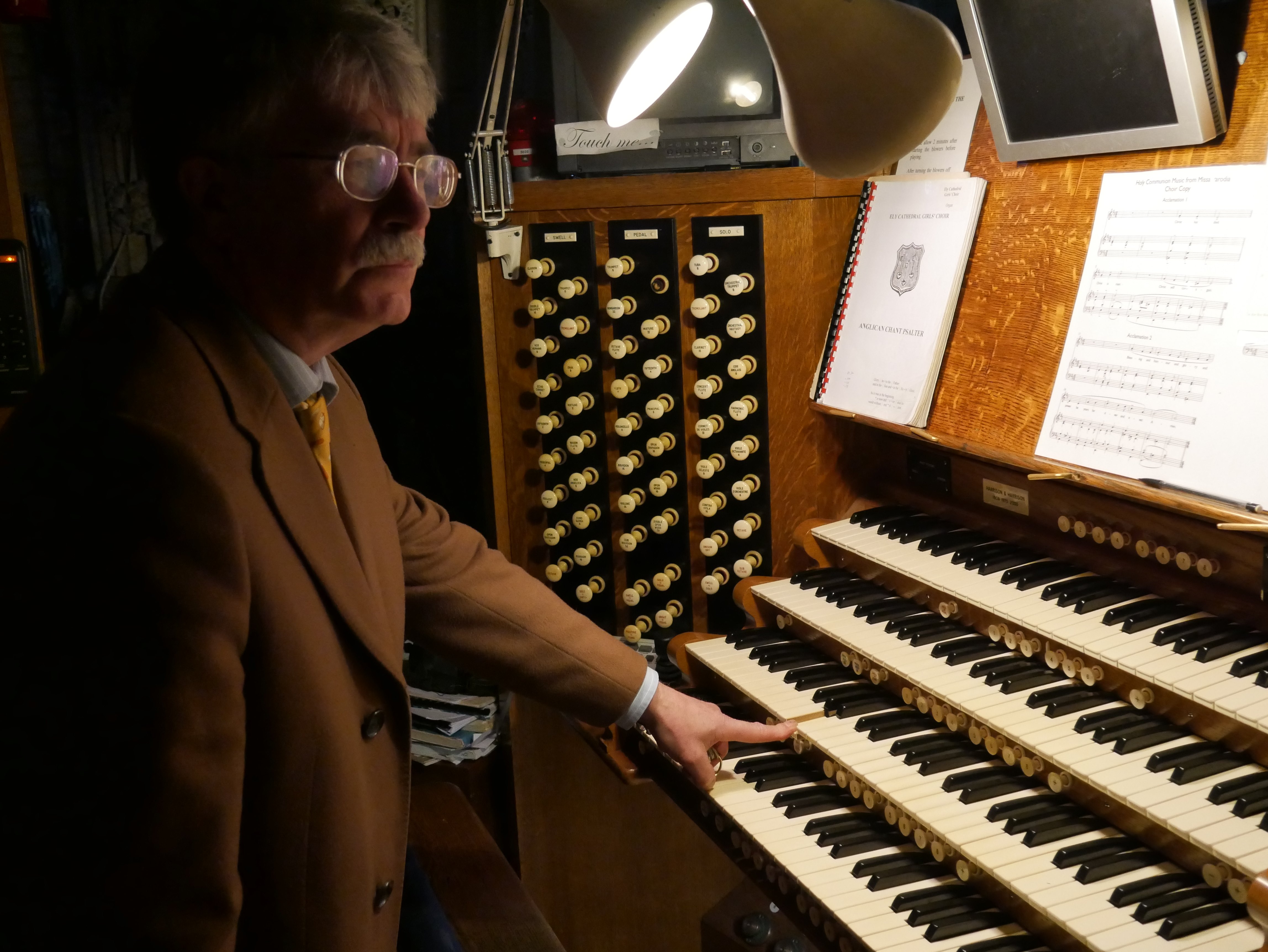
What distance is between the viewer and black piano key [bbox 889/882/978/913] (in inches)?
59.3

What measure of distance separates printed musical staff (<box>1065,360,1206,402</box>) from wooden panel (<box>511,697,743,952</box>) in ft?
5.32

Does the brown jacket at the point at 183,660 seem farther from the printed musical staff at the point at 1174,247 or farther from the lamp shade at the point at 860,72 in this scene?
the printed musical staff at the point at 1174,247

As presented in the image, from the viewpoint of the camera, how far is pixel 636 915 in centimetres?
294

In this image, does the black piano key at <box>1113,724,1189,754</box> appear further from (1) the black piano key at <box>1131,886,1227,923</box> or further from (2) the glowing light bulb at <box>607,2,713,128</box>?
(2) the glowing light bulb at <box>607,2,713,128</box>

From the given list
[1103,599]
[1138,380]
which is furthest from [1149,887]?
[1138,380]

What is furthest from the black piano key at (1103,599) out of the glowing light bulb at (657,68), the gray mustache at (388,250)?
the gray mustache at (388,250)

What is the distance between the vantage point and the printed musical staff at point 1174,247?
5.14 feet

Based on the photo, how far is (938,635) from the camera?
192 cm

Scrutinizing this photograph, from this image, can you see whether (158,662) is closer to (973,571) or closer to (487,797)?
(973,571)

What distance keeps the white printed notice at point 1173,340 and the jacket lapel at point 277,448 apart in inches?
44.7

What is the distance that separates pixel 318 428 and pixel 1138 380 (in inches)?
47.9

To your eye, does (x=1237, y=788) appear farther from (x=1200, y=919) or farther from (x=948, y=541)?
(x=948, y=541)

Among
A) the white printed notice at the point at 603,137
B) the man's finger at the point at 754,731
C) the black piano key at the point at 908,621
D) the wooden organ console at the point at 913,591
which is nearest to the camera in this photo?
the wooden organ console at the point at 913,591

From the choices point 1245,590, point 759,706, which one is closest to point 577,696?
point 759,706
